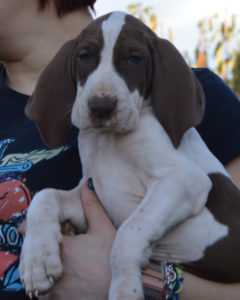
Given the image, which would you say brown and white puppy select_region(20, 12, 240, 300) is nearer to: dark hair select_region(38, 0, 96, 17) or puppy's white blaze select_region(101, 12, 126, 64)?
puppy's white blaze select_region(101, 12, 126, 64)

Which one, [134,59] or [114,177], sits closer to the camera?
[134,59]

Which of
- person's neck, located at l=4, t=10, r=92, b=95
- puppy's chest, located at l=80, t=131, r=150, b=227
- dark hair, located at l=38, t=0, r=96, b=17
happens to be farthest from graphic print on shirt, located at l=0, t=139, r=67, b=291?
dark hair, located at l=38, t=0, r=96, b=17

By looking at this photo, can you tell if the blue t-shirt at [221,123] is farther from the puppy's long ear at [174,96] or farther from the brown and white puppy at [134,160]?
the puppy's long ear at [174,96]

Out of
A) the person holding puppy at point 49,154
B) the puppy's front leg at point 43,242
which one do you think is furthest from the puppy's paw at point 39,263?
the person holding puppy at point 49,154

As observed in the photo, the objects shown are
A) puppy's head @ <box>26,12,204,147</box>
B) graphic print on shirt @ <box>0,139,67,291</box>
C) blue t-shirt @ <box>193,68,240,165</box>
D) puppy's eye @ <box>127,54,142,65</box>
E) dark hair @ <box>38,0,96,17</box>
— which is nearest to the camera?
puppy's head @ <box>26,12,204,147</box>

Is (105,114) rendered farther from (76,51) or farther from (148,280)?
(148,280)

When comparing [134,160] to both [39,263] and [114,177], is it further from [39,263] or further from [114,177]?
[39,263]

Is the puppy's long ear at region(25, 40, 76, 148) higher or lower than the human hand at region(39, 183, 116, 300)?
higher

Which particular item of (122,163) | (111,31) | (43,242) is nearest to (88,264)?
(43,242)
